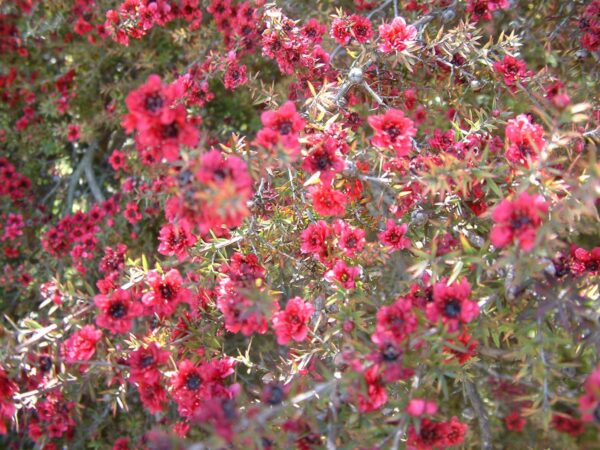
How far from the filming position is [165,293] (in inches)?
83.7

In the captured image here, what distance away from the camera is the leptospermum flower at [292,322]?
195 cm

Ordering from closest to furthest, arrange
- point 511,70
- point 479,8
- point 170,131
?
point 170,131 < point 511,70 < point 479,8

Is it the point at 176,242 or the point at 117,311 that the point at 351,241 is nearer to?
the point at 176,242


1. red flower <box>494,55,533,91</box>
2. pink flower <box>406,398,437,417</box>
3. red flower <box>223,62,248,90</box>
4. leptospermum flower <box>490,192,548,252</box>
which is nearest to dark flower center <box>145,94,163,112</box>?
leptospermum flower <box>490,192,548,252</box>

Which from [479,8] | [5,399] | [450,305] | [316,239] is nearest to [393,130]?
[316,239]

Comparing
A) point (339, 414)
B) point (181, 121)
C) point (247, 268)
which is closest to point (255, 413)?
point (339, 414)

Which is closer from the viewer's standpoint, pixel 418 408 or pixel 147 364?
pixel 418 408

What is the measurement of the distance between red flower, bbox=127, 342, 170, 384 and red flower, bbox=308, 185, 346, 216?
2.84 feet

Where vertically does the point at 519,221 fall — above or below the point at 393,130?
below

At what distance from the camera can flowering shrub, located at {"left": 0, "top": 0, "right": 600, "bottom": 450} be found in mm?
1692

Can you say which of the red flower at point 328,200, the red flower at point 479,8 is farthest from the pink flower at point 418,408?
the red flower at point 479,8

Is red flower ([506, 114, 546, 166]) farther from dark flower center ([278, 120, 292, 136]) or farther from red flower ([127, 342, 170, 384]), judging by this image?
red flower ([127, 342, 170, 384])

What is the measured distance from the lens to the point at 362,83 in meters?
2.62

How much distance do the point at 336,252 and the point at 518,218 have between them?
0.89 m
